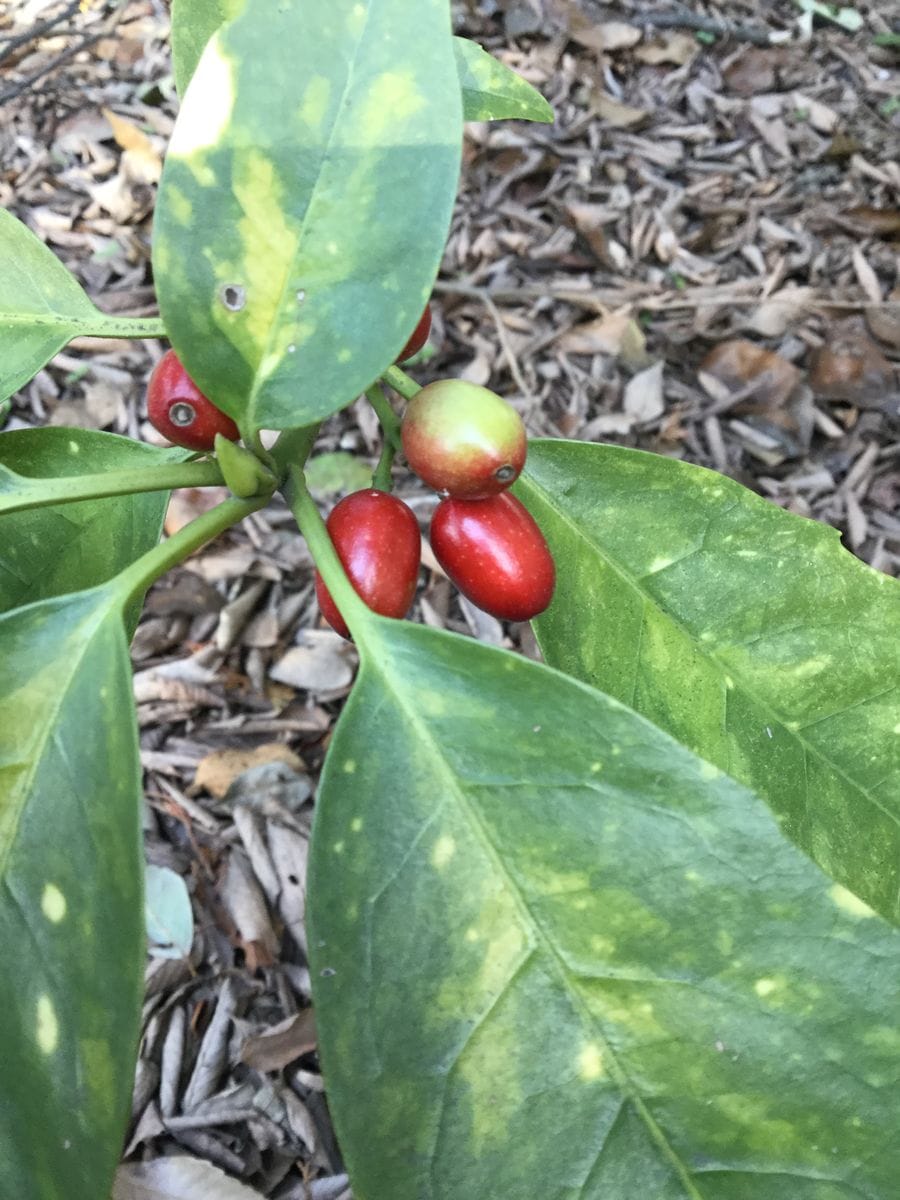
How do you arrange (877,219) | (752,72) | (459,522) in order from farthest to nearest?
(752,72) < (877,219) < (459,522)

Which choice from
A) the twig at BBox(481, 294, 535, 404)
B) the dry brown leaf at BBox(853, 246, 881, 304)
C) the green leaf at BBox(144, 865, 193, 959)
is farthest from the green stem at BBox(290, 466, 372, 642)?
the dry brown leaf at BBox(853, 246, 881, 304)

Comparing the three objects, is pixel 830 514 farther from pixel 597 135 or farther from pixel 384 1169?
pixel 384 1169

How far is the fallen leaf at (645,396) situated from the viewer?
2367 millimetres

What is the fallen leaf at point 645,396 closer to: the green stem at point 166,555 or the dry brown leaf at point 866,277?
the dry brown leaf at point 866,277

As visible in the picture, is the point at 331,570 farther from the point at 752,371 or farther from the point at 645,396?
the point at 752,371

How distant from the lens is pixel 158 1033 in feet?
5.52

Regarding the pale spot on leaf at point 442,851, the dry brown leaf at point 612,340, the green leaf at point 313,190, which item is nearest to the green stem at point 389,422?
the green leaf at point 313,190

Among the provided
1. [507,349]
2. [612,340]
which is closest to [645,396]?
[612,340]

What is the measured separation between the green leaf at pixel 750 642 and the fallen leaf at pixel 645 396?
136 cm

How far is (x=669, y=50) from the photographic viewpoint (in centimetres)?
303

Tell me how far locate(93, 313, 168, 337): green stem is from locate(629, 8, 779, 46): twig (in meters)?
2.67

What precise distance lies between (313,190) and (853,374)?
196 cm

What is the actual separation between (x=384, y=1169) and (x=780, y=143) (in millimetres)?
2921

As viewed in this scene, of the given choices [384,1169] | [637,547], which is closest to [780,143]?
[637,547]
